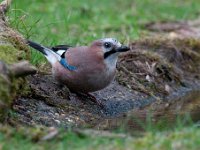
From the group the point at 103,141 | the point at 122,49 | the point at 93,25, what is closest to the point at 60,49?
the point at 122,49

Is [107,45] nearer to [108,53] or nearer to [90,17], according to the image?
[108,53]

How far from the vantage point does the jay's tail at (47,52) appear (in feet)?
25.3

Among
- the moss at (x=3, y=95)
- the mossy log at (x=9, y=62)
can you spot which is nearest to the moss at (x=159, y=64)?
the mossy log at (x=9, y=62)

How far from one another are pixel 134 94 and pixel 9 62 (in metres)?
2.46

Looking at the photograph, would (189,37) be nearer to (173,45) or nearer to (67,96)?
(173,45)

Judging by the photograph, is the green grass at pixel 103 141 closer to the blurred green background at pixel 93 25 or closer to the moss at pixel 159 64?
the blurred green background at pixel 93 25

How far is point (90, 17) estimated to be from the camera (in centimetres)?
1205

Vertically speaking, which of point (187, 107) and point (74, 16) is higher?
point (74, 16)

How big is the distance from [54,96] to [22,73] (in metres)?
1.64

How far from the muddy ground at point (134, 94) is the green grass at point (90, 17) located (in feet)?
1.47

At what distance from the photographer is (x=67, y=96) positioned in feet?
25.0

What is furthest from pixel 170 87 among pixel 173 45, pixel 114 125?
pixel 114 125

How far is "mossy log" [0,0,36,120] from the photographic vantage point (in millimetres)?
5855

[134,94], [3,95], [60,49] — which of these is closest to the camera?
[3,95]
